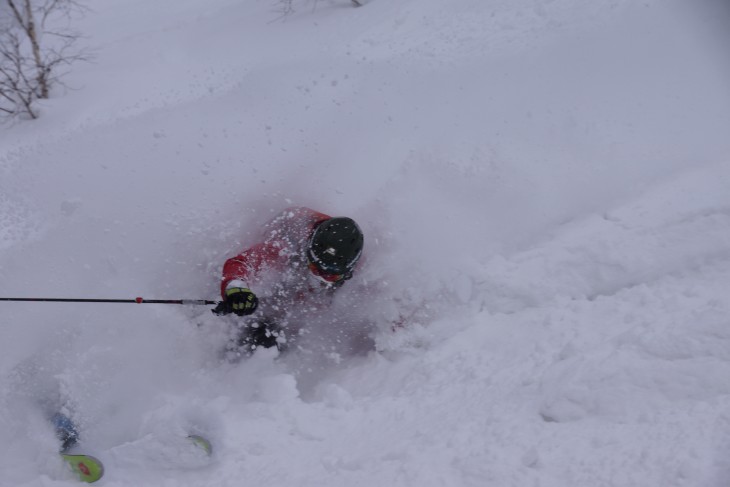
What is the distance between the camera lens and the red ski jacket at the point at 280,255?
11.5 ft

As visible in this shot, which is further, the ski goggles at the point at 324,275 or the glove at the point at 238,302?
the ski goggles at the point at 324,275

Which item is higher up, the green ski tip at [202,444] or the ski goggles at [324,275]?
the ski goggles at [324,275]

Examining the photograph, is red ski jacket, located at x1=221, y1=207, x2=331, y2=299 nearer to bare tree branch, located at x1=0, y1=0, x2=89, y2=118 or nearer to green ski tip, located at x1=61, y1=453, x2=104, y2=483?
green ski tip, located at x1=61, y1=453, x2=104, y2=483

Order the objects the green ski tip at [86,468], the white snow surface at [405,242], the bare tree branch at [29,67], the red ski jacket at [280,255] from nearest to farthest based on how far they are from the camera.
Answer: the white snow surface at [405,242] → the green ski tip at [86,468] → the red ski jacket at [280,255] → the bare tree branch at [29,67]

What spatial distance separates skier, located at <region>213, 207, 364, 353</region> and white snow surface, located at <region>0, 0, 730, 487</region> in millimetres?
223

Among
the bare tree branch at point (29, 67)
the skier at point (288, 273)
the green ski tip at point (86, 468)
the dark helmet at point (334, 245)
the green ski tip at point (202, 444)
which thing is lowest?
the green ski tip at point (86, 468)

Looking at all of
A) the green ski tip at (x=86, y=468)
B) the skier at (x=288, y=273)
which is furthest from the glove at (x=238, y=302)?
the green ski tip at (x=86, y=468)

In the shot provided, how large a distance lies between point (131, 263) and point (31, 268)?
2.57ft

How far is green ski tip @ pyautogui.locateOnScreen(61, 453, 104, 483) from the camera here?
297 centimetres

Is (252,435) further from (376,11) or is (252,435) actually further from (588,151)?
(376,11)

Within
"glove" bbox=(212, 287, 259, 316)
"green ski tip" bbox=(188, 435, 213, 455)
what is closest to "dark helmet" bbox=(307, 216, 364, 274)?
"glove" bbox=(212, 287, 259, 316)

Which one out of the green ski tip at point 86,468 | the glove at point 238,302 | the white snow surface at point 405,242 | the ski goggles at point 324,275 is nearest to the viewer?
the white snow surface at point 405,242

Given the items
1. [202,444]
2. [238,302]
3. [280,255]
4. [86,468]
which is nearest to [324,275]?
[280,255]

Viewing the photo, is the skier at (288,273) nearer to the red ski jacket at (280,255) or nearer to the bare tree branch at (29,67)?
the red ski jacket at (280,255)
